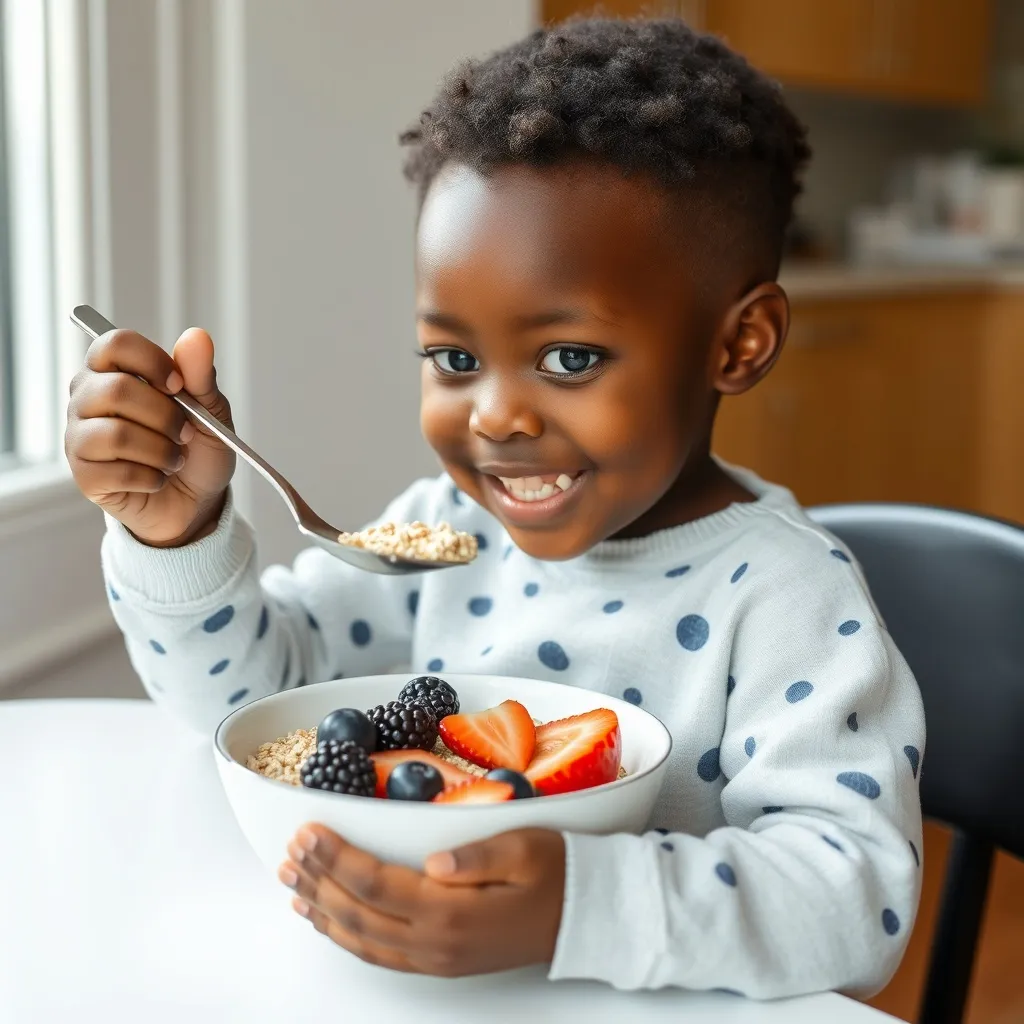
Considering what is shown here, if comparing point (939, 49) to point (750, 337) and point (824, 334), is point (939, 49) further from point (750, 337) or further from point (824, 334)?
point (750, 337)

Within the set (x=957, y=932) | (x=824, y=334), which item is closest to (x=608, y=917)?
(x=957, y=932)

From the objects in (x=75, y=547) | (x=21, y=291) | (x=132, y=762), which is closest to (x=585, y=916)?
(x=132, y=762)

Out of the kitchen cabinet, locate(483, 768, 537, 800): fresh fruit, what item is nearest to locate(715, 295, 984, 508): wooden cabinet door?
the kitchen cabinet

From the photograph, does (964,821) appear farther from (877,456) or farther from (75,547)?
(877,456)

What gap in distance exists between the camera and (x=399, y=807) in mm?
525

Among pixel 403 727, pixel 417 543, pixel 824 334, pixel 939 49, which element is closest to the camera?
pixel 403 727

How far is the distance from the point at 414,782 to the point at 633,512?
0.31 metres

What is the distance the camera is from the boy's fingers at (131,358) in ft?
2.44

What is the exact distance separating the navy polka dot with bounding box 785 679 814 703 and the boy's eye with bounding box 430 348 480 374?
265mm

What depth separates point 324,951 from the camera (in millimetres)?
580

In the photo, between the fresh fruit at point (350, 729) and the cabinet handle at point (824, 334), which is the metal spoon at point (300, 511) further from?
the cabinet handle at point (824, 334)

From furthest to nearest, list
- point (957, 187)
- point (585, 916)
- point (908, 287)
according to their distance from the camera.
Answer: point (957, 187) → point (908, 287) → point (585, 916)

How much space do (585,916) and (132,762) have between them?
0.37 meters

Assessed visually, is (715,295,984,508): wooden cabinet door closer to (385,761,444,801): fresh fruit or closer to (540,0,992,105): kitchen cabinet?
(540,0,992,105): kitchen cabinet
